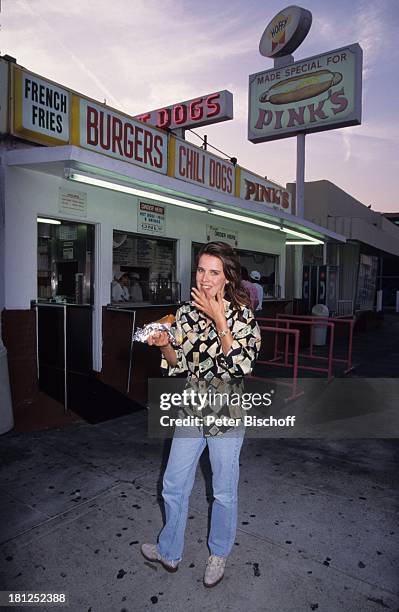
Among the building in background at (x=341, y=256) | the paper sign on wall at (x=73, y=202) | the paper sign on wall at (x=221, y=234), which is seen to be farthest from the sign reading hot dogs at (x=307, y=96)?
the paper sign on wall at (x=73, y=202)

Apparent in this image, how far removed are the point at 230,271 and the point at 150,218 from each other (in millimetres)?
5429

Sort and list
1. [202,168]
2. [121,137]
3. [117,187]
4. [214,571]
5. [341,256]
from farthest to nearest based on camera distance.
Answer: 1. [341,256]
2. [202,168]
3. [121,137]
4. [117,187]
5. [214,571]

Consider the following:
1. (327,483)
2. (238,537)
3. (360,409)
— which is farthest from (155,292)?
(238,537)

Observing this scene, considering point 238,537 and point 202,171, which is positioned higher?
point 202,171

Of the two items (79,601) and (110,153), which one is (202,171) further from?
(79,601)

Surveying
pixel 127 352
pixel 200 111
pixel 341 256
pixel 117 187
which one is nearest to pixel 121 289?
pixel 127 352

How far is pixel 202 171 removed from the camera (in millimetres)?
8789

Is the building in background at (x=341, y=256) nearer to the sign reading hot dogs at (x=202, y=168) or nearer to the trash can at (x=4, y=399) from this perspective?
the sign reading hot dogs at (x=202, y=168)

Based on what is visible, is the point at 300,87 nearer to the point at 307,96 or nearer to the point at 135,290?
the point at 307,96

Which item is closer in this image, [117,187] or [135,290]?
[117,187]

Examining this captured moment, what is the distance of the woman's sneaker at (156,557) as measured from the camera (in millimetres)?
2633

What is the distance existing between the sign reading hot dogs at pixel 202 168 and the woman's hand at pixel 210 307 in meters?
6.21

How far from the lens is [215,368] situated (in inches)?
94.1

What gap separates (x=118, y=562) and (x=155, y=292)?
555cm
